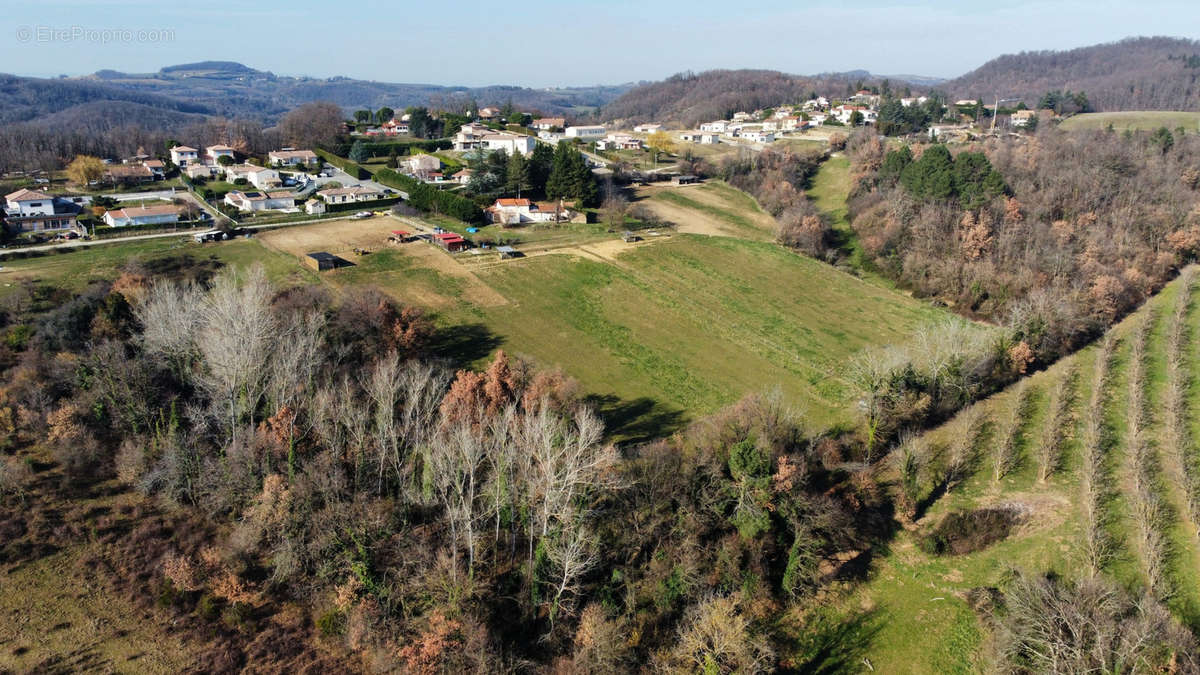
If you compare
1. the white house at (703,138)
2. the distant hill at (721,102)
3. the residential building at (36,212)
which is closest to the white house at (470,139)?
the white house at (703,138)

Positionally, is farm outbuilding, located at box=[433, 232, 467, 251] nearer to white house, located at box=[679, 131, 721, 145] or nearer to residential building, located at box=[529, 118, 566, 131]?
residential building, located at box=[529, 118, 566, 131]

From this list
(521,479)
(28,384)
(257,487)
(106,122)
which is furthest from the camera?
(106,122)

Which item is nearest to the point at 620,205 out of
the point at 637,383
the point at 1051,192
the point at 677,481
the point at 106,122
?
the point at 637,383

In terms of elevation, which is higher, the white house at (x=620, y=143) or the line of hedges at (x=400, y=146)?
the white house at (x=620, y=143)

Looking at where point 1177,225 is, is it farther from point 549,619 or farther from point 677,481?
point 549,619

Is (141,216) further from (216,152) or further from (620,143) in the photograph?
(620,143)

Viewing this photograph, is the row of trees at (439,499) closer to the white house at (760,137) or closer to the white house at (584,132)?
the white house at (584,132)

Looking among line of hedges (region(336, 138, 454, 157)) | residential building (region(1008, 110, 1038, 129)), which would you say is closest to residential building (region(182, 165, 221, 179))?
line of hedges (region(336, 138, 454, 157))
